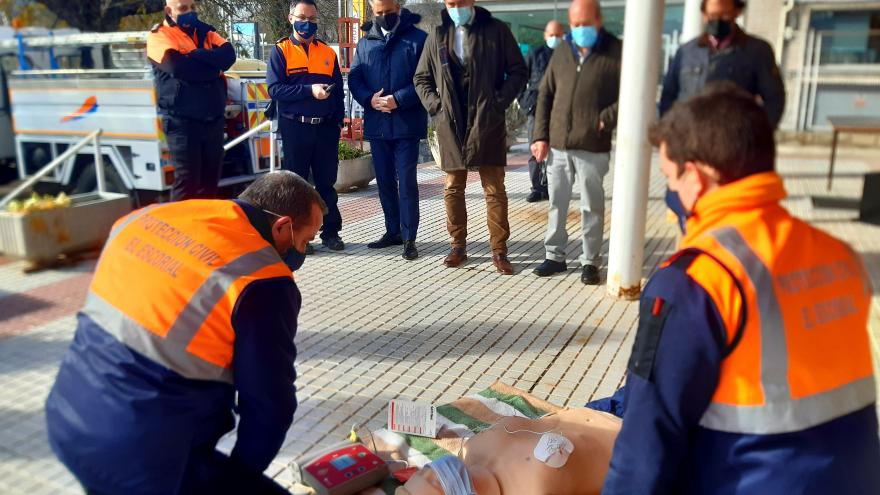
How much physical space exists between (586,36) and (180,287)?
3.88m

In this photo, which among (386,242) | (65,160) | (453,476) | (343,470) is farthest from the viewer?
(386,242)

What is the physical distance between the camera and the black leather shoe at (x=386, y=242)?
6121 mm

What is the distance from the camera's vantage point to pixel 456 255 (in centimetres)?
560

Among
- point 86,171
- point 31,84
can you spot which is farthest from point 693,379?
point 86,171

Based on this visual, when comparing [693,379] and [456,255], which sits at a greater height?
[693,379]

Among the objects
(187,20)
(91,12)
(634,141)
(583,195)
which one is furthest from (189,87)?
(634,141)

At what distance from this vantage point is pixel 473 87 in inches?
203

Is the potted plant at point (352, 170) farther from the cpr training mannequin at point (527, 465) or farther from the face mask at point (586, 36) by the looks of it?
the cpr training mannequin at point (527, 465)

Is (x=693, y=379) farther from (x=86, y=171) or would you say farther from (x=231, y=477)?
(x=86, y=171)

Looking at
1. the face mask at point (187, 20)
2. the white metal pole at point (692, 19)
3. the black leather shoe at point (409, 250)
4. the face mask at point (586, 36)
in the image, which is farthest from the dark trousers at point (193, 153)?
the white metal pole at point (692, 19)

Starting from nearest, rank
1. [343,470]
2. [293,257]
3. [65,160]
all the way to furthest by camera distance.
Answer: [293,257] < [343,470] < [65,160]

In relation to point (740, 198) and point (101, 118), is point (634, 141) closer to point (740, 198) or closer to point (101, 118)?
point (740, 198)

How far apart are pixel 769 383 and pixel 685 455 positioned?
246mm

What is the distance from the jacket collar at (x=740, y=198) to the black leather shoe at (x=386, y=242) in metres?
4.77
